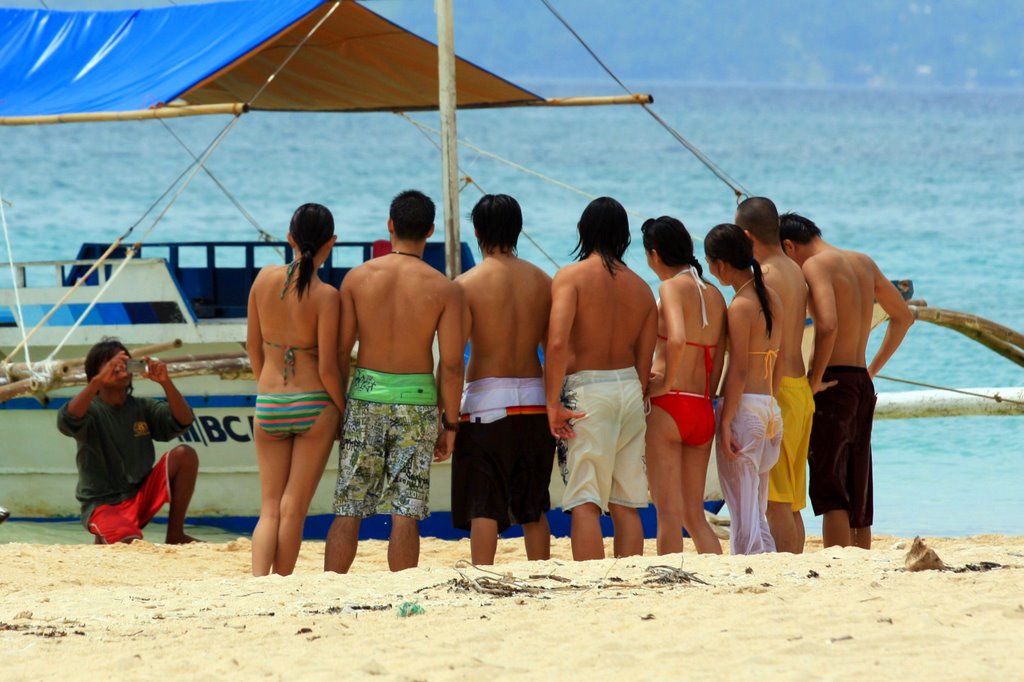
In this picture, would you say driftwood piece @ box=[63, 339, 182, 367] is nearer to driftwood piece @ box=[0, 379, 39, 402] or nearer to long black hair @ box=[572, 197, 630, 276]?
driftwood piece @ box=[0, 379, 39, 402]

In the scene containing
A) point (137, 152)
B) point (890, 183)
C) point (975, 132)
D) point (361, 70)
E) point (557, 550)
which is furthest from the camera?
point (975, 132)

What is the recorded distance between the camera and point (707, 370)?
19.7ft

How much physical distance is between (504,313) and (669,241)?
71 cm

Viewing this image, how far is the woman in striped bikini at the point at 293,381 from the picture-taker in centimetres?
590

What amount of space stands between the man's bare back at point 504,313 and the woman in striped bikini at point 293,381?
1.81 ft

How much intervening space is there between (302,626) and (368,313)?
4.94 ft

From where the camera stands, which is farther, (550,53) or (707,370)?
(550,53)

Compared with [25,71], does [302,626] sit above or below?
below

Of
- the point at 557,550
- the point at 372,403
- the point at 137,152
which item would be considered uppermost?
the point at 137,152

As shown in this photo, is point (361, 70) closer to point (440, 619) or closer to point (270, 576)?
point (270, 576)

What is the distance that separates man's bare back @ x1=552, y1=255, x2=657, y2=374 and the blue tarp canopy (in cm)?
308

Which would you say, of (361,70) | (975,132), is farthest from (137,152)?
(361,70)

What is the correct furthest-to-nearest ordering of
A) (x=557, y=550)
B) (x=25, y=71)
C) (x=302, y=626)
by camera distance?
(x=25, y=71)
(x=557, y=550)
(x=302, y=626)

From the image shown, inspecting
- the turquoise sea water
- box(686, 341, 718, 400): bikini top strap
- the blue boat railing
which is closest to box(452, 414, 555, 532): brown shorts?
box(686, 341, 718, 400): bikini top strap
